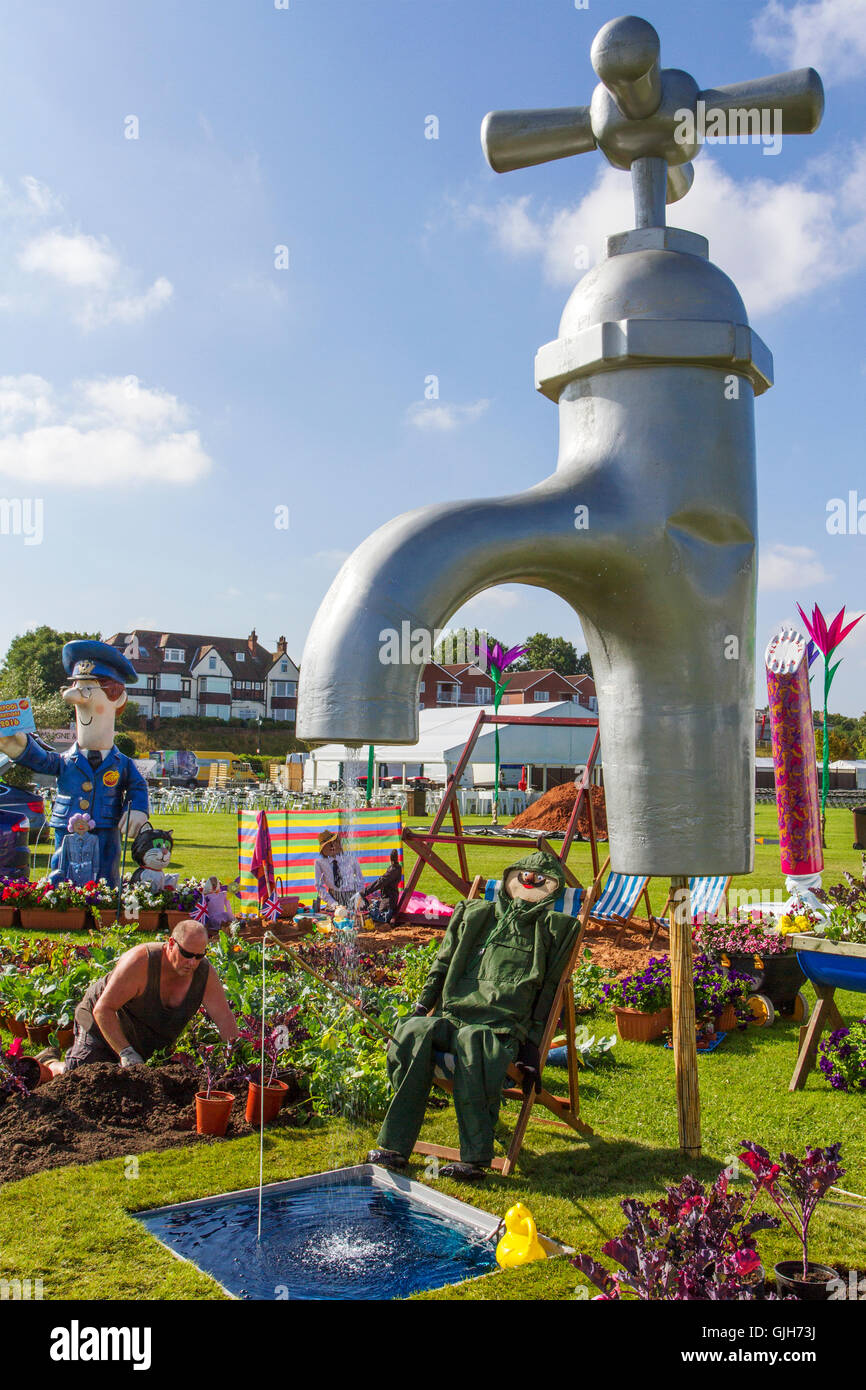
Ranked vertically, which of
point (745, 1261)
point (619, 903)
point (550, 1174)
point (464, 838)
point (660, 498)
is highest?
point (660, 498)

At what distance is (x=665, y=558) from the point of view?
204cm

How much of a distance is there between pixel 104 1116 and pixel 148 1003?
Answer: 26.8 inches

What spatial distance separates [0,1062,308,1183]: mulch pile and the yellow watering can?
195 cm

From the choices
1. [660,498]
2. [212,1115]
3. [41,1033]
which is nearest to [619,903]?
[41,1033]

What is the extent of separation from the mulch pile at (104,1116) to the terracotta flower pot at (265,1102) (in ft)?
0.16

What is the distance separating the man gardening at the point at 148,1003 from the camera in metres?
5.69

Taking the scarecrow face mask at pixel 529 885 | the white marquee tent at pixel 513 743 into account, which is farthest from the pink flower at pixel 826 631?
the scarecrow face mask at pixel 529 885

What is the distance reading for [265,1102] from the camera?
Answer: 17.8ft

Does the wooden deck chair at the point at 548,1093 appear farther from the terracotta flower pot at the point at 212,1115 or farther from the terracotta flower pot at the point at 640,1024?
the terracotta flower pot at the point at 640,1024

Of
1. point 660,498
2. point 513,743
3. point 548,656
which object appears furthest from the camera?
point 548,656

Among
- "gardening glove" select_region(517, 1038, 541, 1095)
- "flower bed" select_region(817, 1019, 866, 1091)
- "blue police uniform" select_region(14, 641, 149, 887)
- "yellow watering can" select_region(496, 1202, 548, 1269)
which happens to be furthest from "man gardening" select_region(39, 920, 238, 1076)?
"blue police uniform" select_region(14, 641, 149, 887)

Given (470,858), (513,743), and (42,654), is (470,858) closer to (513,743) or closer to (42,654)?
(513,743)

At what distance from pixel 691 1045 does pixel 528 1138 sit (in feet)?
5.13

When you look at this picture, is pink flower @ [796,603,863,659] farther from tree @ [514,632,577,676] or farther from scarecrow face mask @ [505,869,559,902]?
tree @ [514,632,577,676]
